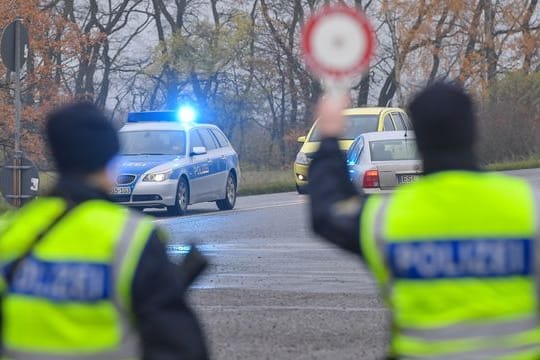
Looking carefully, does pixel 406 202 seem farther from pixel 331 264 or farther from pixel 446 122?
pixel 331 264

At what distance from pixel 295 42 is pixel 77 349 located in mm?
48721

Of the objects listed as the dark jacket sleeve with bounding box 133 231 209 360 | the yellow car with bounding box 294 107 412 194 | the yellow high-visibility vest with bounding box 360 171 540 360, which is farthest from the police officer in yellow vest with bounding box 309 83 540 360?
the yellow car with bounding box 294 107 412 194

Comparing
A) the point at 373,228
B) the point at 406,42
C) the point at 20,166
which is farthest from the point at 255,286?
the point at 406,42

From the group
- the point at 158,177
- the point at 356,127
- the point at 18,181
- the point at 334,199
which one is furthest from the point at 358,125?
the point at 334,199

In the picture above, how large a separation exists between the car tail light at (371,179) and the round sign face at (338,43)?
17.5 metres

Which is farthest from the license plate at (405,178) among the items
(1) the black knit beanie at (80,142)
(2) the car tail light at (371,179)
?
(1) the black knit beanie at (80,142)

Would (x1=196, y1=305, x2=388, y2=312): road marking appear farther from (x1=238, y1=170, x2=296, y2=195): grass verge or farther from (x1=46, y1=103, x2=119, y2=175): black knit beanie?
(x1=238, y1=170, x2=296, y2=195): grass verge

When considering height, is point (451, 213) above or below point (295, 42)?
below

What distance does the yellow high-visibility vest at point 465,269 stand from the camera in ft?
12.7

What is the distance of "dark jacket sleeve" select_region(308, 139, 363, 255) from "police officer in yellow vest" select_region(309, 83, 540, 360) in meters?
0.10

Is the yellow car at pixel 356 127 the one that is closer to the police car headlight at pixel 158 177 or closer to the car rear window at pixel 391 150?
the car rear window at pixel 391 150

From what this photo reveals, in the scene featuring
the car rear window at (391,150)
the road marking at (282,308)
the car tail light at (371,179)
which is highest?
the car rear window at (391,150)

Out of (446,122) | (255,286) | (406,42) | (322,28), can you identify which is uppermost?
(406,42)

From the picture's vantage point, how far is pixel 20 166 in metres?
17.0
